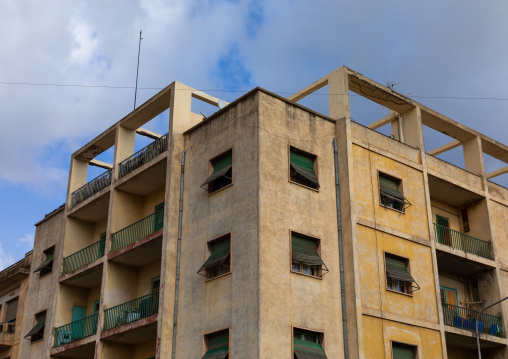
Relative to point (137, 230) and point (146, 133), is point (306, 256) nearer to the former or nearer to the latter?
point (137, 230)

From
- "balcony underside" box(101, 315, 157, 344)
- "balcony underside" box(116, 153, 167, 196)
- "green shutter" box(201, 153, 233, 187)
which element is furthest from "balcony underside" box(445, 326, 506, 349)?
"balcony underside" box(116, 153, 167, 196)

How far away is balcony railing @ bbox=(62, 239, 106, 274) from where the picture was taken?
30.6 m

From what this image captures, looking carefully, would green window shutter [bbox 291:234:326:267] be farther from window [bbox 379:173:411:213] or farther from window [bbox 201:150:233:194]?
window [bbox 379:173:411:213]

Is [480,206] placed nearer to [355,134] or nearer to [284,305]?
[355,134]

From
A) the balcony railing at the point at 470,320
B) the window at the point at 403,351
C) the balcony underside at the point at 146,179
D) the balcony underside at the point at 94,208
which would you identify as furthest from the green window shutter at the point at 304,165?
the balcony underside at the point at 94,208

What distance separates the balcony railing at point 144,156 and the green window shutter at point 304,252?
7091mm

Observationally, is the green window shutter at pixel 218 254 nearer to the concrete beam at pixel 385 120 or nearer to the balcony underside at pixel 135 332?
the balcony underside at pixel 135 332

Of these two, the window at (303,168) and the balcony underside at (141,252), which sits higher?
the window at (303,168)

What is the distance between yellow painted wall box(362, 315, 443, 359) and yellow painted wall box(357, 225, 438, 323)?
0.46m

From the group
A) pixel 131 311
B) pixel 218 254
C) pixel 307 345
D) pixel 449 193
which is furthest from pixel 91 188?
pixel 449 193

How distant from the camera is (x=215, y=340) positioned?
22.2 meters

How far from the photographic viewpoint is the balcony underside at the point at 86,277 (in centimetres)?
2878

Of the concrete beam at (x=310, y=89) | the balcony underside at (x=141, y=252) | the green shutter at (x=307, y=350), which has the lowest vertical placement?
the green shutter at (x=307, y=350)

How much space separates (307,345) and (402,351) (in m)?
4.01
